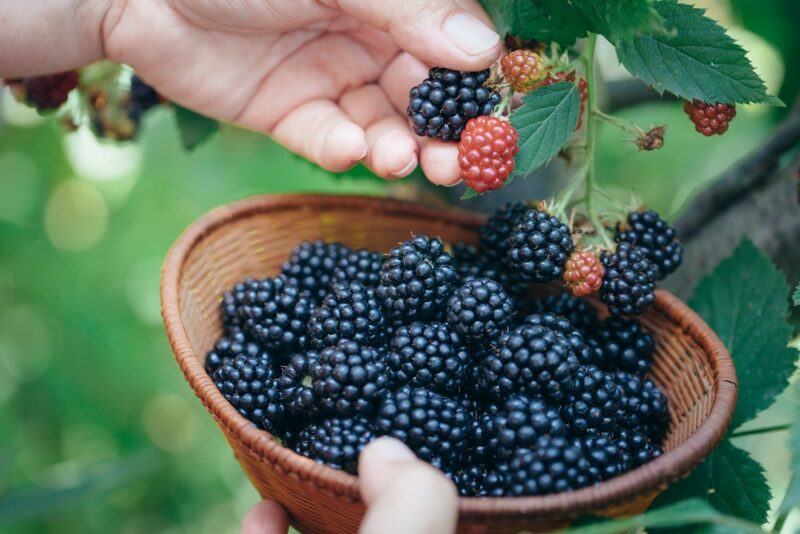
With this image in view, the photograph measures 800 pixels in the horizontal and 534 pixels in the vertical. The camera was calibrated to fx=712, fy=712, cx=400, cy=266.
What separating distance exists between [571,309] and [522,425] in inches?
20.6

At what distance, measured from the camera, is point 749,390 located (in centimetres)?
175

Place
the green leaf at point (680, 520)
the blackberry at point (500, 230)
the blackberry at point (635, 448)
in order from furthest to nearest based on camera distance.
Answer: the blackberry at point (500, 230), the blackberry at point (635, 448), the green leaf at point (680, 520)

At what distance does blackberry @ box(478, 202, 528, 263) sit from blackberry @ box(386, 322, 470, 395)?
1.16 ft

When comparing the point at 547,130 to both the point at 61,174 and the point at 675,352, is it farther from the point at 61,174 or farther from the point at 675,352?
the point at 61,174

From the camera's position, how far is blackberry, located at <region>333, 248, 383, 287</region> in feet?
6.25

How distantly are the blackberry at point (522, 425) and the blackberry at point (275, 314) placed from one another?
615mm

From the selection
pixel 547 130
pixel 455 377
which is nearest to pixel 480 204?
pixel 547 130

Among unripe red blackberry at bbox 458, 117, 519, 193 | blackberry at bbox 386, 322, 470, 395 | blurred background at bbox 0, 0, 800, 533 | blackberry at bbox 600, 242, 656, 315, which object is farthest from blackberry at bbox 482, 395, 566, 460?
blurred background at bbox 0, 0, 800, 533

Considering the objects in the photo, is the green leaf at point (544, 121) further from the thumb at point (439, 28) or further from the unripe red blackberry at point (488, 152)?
the thumb at point (439, 28)

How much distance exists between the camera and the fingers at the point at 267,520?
5.19ft

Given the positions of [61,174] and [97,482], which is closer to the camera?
[97,482]

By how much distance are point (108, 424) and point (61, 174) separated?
1337 millimetres

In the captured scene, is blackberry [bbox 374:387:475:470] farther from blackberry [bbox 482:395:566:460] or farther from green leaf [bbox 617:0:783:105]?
green leaf [bbox 617:0:783:105]

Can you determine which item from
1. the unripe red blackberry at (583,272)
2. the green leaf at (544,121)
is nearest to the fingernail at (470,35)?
the green leaf at (544,121)
